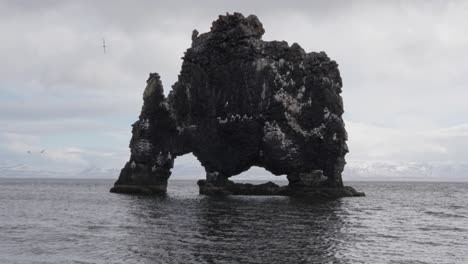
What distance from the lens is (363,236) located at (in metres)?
41.4

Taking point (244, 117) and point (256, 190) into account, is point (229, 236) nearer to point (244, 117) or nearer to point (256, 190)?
point (244, 117)

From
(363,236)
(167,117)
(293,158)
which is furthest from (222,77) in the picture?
(363,236)

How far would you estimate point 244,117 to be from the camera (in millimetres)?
92875

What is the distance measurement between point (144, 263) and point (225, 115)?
66.7m

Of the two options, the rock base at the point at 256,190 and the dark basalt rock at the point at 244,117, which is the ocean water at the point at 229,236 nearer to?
the dark basalt rock at the point at 244,117

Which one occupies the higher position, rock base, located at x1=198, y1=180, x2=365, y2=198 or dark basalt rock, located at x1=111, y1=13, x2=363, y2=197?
dark basalt rock, located at x1=111, y1=13, x2=363, y2=197

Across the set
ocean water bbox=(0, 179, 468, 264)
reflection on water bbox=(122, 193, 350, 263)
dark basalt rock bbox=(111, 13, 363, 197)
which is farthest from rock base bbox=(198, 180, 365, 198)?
ocean water bbox=(0, 179, 468, 264)

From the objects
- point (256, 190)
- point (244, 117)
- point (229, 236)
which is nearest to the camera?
point (229, 236)

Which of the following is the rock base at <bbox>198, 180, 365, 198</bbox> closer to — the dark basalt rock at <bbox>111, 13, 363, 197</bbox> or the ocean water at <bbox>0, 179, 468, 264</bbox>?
the dark basalt rock at <bbox>111, 13, 363, 197</bbox>

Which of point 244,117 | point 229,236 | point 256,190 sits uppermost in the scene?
point 244,117

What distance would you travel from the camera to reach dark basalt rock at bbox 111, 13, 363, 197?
9106cm

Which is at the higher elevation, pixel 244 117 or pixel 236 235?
pixel 244 117

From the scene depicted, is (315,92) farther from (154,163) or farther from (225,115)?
(154,163)

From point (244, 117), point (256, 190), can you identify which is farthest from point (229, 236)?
point (256, 190)
